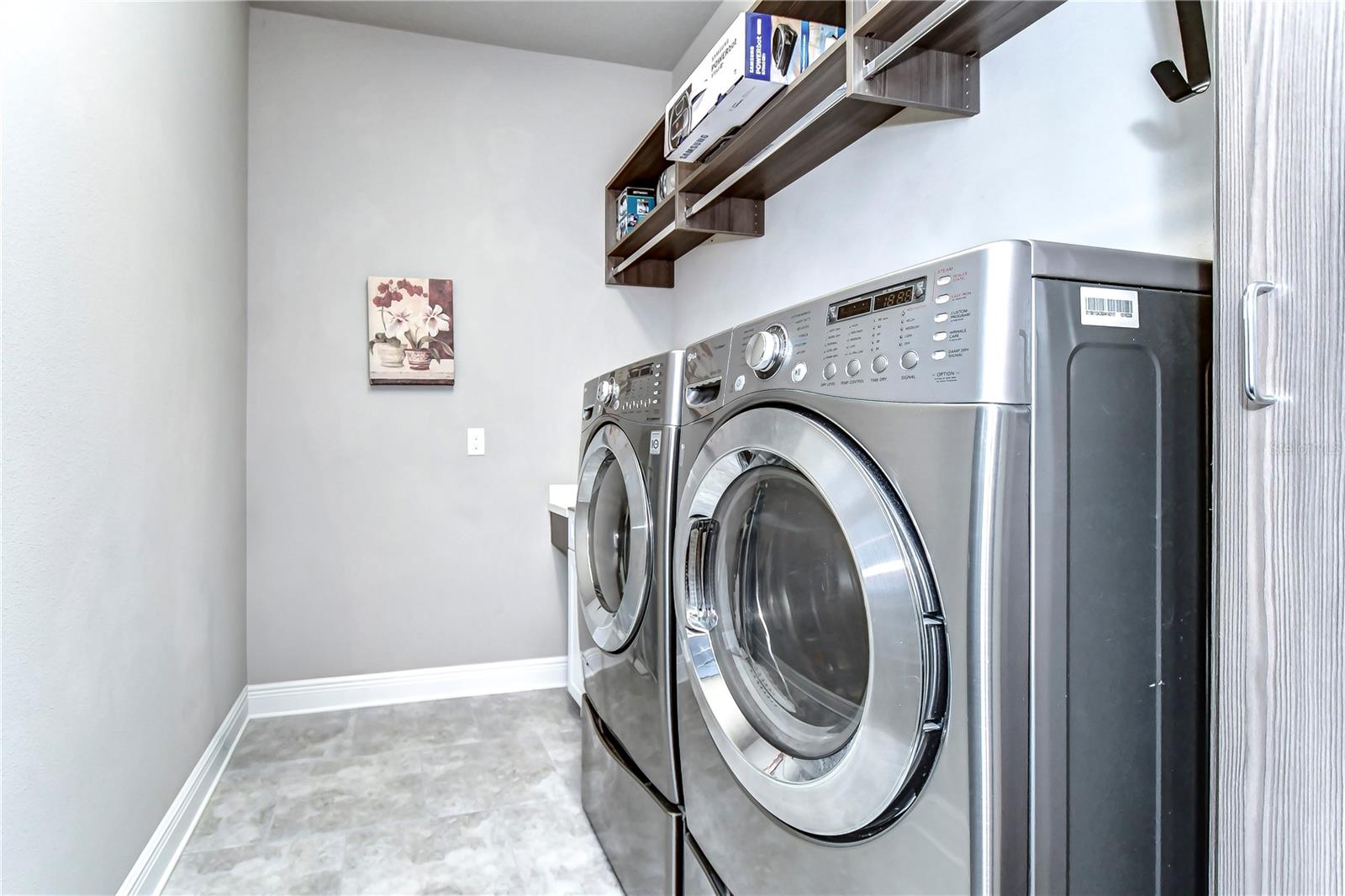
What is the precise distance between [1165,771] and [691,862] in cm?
85

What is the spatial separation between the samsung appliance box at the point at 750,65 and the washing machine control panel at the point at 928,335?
1103 mm

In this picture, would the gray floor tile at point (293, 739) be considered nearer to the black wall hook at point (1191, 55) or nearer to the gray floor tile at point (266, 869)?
the gray floor tile at point (266, 869)

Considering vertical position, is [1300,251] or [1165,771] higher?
[1300,251]

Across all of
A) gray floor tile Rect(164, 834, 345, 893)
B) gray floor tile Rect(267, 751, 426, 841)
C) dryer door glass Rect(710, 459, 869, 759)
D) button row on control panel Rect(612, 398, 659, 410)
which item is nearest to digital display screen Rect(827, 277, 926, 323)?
dryer door glass Rect(710, 459, 869, 759)

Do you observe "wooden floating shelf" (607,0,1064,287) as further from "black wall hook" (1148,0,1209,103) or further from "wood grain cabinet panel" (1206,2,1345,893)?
"wood grain cabinet panel" (1206,2,1345,893)

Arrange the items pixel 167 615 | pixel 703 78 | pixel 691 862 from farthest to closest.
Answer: pixel 703 78 → pixel 167 615 → pixel 691 862

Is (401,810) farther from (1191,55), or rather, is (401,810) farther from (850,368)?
(1191,55)

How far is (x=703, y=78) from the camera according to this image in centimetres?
205

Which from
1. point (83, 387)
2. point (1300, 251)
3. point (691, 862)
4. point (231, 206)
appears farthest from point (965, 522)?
point (231, 206)

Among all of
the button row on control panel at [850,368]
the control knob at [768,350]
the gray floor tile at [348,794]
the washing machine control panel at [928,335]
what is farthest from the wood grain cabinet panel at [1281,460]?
the gray floor tile at [348,794]

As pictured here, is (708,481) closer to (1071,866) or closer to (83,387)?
(1071,866)

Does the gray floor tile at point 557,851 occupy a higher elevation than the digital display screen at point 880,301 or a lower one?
lower

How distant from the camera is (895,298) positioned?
84cm

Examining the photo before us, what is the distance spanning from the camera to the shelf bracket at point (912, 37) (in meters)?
1.38
